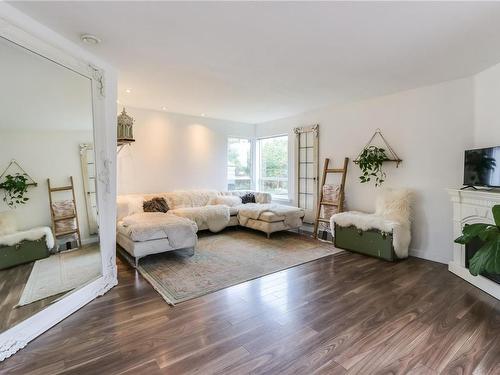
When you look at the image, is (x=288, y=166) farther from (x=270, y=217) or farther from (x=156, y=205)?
(x=156, y=205)

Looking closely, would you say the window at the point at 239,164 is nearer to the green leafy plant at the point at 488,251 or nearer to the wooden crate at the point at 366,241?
the wooden crate at the point at 366,241

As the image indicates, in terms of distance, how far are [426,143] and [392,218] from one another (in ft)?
3.73

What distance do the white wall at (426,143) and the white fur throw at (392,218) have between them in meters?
0.23

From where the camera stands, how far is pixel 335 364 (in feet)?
5.76

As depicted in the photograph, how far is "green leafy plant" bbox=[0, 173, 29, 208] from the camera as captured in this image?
1958 mm

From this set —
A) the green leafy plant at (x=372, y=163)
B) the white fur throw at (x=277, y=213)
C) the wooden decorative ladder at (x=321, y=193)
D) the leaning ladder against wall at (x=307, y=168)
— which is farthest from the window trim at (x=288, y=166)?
the green leafy plant at (x=372, y=163)

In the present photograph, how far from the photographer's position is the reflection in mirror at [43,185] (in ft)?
6.42

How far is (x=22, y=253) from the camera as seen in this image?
6.89ft

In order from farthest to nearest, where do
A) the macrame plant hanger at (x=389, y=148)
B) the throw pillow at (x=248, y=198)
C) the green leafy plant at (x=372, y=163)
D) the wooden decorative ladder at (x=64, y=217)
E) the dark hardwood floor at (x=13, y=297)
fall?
the throw pillow at (x=248, y=198) → the green leafy plant at (x=372, y=163) → the macrame plant hanger at (x=389, y=148) → the wooden decorative ladder at (x=64, y=217) → the dark hardwood floor at (x=13, y=297)

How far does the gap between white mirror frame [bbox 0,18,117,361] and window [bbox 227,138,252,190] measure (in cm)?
389

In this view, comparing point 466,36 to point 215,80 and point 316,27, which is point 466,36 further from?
point 215,80

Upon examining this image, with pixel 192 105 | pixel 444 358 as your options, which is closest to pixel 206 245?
pixel 192 105

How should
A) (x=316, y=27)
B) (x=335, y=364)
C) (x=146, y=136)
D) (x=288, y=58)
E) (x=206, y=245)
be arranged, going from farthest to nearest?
(x=146, y=136) → (x=206, y=245) → (x=288, y=58) → (x=316, y=27) → (x=335, y=364)

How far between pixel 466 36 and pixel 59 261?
403 centimetres
